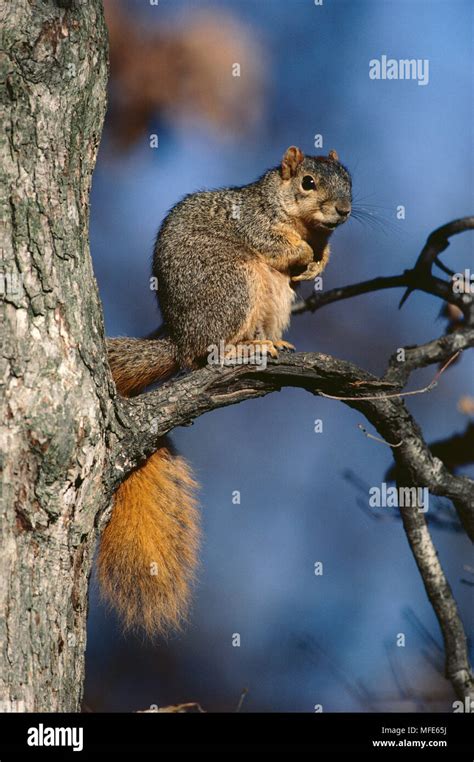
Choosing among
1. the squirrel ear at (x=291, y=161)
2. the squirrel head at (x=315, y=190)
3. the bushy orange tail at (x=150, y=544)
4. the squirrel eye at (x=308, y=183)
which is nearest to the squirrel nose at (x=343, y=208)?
the squirrel head at (x=315, y=190)

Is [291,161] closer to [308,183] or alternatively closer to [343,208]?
[308,183]

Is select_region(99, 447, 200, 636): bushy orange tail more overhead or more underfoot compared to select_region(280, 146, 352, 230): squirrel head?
more underfoot

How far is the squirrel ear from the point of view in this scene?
348 cm

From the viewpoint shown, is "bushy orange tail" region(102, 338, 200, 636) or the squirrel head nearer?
"bushy orange tail" region(102, 338, 200, 636)

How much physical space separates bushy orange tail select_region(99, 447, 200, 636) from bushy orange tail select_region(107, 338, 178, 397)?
344 mm

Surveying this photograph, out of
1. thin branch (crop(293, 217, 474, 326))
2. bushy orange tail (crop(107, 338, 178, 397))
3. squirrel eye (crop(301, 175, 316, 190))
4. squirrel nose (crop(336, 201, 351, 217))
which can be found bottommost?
bushy orange tail (crop(107, 338, 178, 397))

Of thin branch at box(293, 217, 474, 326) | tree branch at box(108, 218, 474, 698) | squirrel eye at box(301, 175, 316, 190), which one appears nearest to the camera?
tree branch at box(108, 218, 474, 698)

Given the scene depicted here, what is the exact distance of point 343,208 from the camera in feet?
10.8

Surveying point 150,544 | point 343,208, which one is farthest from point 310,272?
point 150,544

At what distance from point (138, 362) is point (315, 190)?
1039mm

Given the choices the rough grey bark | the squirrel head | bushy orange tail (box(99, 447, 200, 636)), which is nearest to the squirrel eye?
the squirrel head

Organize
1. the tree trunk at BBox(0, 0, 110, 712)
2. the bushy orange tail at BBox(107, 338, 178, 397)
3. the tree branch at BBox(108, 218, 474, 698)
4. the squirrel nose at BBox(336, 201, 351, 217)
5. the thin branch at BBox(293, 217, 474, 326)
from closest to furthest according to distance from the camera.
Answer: the tree trunk at BBox(0, 0, 110, 712) < the tree branch at BBox(108, 218, 474, 698) < the bushy orange tail at BBox(107, 338, 178, 397) < the squirrel nose at BBox(336, 201, 351, 217) < the thin branch at BBox(293, 217, 474, 326)

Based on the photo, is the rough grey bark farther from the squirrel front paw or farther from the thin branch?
the thin branch

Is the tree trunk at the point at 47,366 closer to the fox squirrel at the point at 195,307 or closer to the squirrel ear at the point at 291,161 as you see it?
the fox squirrel at the point at 195,307
